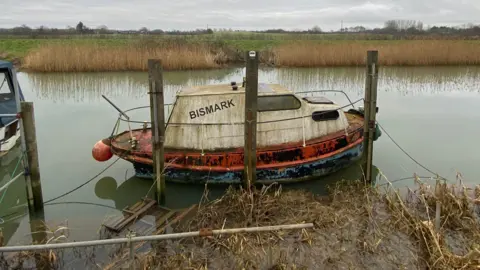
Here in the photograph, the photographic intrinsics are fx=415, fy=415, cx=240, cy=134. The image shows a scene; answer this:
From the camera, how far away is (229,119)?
799cm

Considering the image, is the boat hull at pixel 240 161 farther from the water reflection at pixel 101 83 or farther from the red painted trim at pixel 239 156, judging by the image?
the water reflection at pixel 101 83

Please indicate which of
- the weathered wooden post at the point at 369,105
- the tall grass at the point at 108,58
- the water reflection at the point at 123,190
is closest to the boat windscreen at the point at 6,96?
the water reflection at the point at 123,190

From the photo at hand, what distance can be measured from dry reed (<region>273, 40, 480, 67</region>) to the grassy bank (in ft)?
60.3

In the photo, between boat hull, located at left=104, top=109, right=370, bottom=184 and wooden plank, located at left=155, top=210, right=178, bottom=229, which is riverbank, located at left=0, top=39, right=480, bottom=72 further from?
wooden plank, located at left=155, top=210, right=178, bottom=229

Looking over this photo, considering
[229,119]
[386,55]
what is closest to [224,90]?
[229,119]

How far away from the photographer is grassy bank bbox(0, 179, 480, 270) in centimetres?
512

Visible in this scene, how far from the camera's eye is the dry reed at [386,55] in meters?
24.5

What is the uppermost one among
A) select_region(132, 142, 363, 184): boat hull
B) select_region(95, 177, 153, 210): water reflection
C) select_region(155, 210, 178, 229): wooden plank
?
select_region(132, 142, 363, 184): boat hull

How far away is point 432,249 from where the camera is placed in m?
5.23

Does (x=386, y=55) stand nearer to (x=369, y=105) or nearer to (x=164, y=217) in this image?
(x=369, y=105)

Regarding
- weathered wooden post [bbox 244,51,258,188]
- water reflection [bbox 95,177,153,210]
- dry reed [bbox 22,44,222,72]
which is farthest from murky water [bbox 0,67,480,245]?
weathered wooden post [bbox 244,51,258,188]

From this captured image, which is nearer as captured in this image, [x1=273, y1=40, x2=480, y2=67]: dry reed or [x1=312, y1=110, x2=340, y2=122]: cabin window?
[x1=312, y1=110, x2=340, y2=122]: cabin window

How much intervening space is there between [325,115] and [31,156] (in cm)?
541

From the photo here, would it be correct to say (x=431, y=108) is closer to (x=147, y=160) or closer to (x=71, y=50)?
(x=147, y=160)
